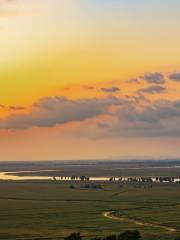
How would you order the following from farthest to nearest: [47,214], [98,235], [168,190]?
[168,190] < [47,214] < [98,235]

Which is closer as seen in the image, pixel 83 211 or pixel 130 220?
pixel 130 220

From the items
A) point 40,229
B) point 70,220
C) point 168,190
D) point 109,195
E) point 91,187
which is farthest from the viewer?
point 91,187

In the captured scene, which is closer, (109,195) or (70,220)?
(70,220)

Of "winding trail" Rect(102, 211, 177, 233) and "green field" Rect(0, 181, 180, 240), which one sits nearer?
"green field" Rect(0, 181, 180, 240)

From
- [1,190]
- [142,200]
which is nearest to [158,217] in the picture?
[142,200]

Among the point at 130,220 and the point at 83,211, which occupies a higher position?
the point at 83,211

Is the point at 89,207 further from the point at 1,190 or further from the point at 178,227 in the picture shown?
the point at 1,190

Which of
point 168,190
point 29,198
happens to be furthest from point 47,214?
point 168,190

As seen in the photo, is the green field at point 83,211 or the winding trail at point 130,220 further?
the winding trail at point 130,220
